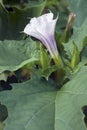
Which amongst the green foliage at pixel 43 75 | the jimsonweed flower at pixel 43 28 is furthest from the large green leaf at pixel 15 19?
the jimsonweed flower at pixel 43 28

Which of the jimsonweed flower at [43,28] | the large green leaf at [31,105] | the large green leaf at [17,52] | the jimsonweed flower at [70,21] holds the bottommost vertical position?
the large green leaf at [31,105]

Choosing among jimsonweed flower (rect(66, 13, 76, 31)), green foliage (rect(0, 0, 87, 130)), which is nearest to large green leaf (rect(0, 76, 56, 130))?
green foliage (rect(0, 0, 87, 130))

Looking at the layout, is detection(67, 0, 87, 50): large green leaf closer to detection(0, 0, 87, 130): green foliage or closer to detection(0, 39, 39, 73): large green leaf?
detection(0, 0, 87, 130): green foliage

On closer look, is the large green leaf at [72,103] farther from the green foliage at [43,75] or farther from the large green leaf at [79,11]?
the large green leaf at [79,11]

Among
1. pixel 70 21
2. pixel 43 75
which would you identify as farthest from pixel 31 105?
pixel 70 21

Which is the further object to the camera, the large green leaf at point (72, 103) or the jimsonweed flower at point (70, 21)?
the jimsonweed flower at point (70, 21)
